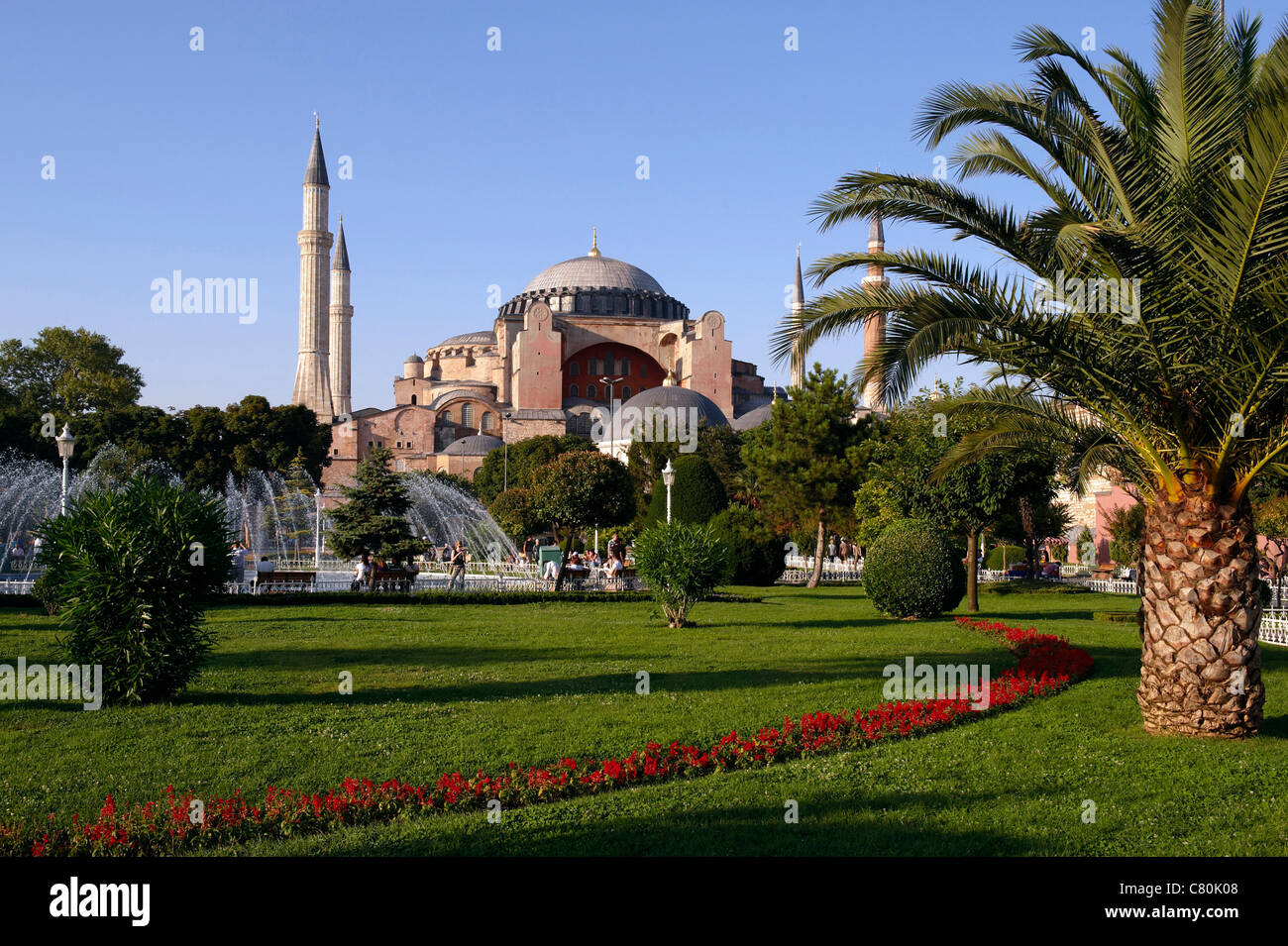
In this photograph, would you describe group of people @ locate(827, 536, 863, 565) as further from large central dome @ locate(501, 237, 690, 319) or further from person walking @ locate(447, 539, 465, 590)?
large central dome @ locate(501, 237, 690, 319)

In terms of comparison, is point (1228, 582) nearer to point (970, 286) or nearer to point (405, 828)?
point (970, 286)

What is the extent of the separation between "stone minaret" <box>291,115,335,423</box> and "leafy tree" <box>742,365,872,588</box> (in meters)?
35.0

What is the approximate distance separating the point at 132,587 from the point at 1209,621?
6919 mm

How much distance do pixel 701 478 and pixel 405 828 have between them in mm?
19756

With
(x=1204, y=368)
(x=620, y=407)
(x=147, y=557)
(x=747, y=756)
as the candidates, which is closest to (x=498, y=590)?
(x=147, y=557)

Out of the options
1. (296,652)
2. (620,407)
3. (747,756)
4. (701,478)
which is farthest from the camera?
(620,407)

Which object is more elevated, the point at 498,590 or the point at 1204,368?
the point at 1204,368

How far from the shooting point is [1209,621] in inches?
252

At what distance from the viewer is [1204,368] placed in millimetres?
6152

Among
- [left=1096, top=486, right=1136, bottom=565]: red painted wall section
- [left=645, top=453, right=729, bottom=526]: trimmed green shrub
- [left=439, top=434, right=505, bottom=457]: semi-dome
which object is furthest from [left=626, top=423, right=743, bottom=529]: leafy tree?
[left=439, top=434, right=505, bottom=457]: semi-dome

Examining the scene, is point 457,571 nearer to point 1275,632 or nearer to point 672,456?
point 1275,632

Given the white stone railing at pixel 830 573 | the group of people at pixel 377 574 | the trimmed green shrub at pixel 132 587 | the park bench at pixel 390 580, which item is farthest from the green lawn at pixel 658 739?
the white stone railing at pixel 830 573
